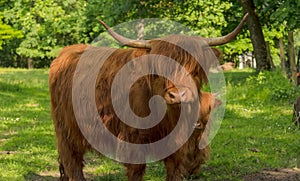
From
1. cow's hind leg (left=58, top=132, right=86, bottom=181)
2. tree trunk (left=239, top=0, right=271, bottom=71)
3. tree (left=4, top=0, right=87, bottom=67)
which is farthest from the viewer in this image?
tree (left=4, top=0, right=87, bottom=67)

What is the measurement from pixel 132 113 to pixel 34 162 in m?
3.13

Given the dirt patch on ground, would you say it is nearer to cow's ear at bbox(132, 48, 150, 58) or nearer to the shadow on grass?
cow's ear at bbox(132, 48, 150, 58)

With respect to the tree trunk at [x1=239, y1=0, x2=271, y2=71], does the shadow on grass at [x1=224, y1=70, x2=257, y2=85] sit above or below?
below

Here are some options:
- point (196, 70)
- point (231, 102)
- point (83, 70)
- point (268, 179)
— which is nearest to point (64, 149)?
point (83, 70)

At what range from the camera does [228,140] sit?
9391 mm

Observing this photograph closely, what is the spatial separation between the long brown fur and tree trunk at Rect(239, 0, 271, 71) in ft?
37.2

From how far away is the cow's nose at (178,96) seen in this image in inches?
192

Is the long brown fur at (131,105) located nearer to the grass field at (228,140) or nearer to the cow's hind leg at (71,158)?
the cow's hind leg at (71,158)

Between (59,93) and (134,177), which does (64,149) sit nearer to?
(59,93)

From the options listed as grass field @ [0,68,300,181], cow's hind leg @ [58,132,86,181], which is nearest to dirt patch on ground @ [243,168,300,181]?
grass field @ [0,68,300,181]

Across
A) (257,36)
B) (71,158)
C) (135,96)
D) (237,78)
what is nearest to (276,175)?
(71,158)

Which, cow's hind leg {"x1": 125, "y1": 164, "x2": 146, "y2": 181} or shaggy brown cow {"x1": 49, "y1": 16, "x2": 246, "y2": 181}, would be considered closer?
shaggy brown cow {"x1": 49, "y1": 16, "x2": 246, "y2": 181}

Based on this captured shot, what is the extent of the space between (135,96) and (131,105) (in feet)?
0.31

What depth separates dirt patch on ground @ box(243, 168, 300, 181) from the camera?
688cm
